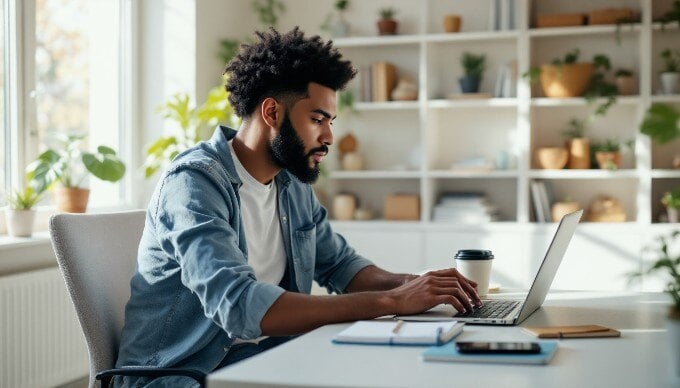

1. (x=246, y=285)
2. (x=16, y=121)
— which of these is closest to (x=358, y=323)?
(x=246, y=285)

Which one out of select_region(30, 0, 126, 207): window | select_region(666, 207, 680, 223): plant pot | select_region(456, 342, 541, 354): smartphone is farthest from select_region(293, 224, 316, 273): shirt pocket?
select_region(666, 207, 680, 223): plant pot

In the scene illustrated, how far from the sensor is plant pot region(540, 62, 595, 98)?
4.62 metres

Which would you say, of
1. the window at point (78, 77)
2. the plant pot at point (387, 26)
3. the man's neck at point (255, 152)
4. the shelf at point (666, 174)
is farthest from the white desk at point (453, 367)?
the plant pot at point (387, 26)

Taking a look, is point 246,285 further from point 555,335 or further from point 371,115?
point 371,115

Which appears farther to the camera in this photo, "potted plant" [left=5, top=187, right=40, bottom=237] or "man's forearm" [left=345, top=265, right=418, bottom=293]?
"potted plant" [left=5, top=187, right=40, bottom=237]

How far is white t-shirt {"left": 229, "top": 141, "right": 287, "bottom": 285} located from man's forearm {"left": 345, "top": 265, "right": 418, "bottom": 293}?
21cm

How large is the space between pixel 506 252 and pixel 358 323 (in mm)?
3044

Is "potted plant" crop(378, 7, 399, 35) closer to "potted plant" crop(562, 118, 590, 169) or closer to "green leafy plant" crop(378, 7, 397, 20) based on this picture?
"green leafy plant" crop(378, 7, 397, 20)

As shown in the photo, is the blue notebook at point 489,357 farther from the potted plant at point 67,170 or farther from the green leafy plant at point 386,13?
the green leafy plant at point 386,13

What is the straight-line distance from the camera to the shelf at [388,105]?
479 centimetres

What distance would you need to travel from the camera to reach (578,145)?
15.2 feet

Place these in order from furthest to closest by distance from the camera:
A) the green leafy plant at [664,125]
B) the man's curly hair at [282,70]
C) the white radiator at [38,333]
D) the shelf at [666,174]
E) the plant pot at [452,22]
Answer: the plant pot at [452,22] < the shelf at [666,174] < the white radiator at [38,333] < the man's curly hair at [282,70] < the green leafy plant at [664,125]

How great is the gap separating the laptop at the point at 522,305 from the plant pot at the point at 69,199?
224 cm

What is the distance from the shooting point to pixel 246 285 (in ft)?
5.60
